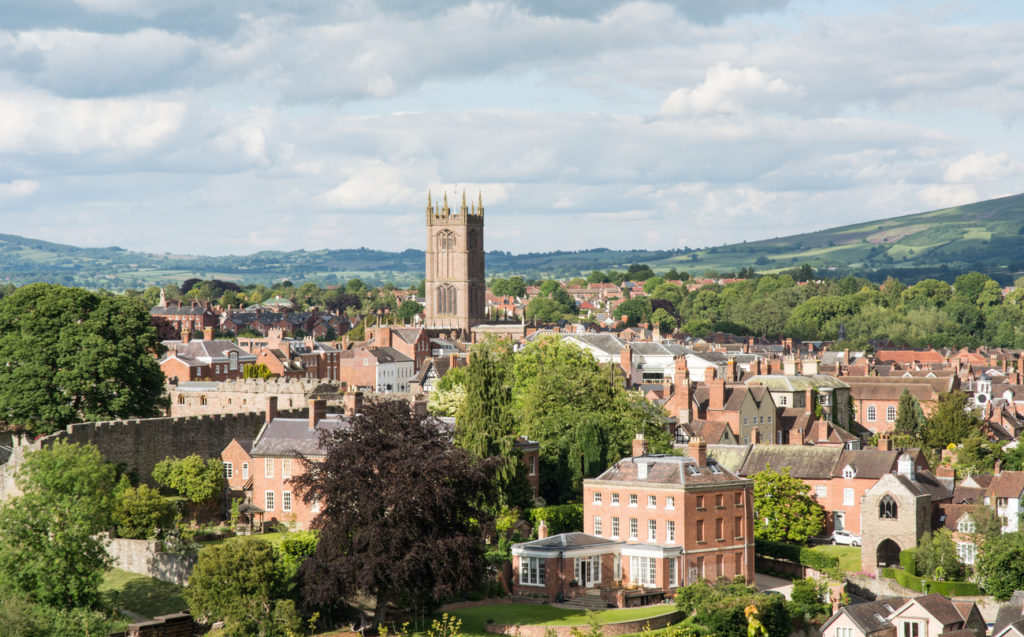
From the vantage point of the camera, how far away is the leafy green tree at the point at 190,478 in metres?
56.9

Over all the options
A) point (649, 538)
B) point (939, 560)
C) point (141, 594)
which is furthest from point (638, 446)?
point (141, 594)

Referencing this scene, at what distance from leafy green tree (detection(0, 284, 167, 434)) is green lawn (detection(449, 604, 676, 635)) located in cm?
2092

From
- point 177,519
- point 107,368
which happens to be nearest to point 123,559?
point 177,519

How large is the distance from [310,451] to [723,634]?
1934 cm

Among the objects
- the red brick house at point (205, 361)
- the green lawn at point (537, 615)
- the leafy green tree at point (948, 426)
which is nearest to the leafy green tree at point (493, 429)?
the green lawn at point (537, 615)

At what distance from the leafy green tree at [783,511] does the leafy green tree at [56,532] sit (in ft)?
94.6

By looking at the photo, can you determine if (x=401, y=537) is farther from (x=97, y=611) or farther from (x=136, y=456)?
(x=136, y=456)

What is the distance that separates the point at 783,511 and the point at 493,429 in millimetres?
14110

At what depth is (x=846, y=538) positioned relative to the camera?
2564 inches

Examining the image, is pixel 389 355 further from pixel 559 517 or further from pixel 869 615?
pixel 869 615

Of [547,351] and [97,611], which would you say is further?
[547,351]

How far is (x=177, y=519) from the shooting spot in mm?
54500

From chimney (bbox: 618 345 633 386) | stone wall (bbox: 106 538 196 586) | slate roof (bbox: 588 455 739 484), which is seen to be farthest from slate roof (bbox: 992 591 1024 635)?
chimney (bbox: 618 345 633 386)

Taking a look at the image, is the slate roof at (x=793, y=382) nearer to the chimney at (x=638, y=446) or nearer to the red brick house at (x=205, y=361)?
the chimney at (x=638, y=446)
